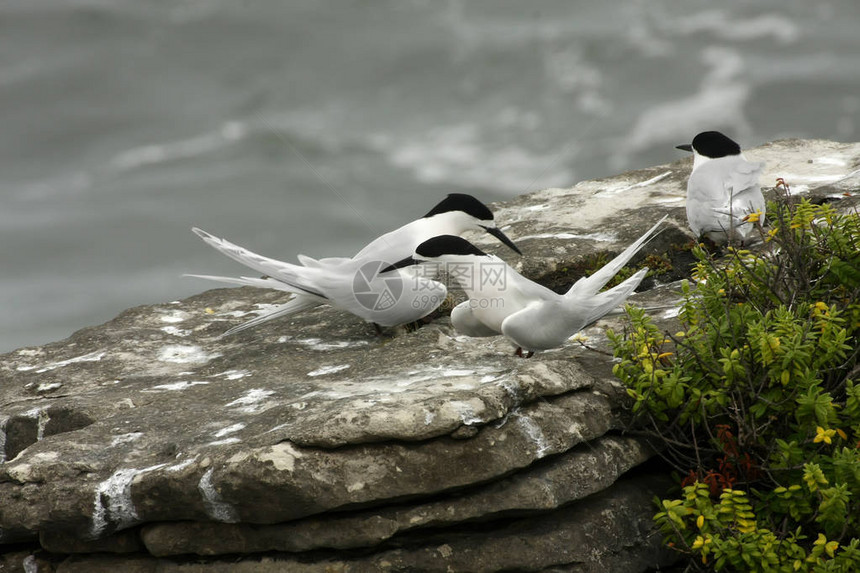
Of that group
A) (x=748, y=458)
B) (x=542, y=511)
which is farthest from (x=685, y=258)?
(x=542, y=511)

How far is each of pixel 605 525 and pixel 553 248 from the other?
2691 millimetres

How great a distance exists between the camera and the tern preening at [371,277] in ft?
15.9

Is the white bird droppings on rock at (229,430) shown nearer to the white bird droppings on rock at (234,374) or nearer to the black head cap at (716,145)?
the white bird droppings on rock at (234,374)

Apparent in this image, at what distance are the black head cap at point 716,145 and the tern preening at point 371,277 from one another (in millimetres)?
1845

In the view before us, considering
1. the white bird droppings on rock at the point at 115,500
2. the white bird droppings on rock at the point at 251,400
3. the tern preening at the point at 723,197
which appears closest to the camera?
the white bird droppings on rock at the point at 115,500

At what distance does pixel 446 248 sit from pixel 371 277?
57 centimetres

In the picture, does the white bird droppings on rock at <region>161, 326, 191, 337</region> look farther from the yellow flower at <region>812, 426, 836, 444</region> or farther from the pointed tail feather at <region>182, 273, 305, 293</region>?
the yellow flower at <region>812, 426, 836, 444</region>

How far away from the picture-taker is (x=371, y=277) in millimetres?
4895

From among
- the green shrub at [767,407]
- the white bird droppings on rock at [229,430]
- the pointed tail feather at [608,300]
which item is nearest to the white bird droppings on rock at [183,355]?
the white bird droppings on rock at [229,430]

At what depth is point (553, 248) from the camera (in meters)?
6.08

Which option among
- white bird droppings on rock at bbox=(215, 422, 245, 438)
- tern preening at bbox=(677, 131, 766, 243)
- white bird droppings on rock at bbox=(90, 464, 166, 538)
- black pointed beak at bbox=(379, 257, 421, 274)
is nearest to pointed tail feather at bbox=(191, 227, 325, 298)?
black pointed beak at bbox=(379, 257, 421, 274)

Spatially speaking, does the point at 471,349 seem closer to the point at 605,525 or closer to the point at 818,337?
the point at 605,525

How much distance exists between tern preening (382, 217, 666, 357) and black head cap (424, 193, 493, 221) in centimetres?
76

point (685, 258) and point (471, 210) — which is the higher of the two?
point (471, 210)
